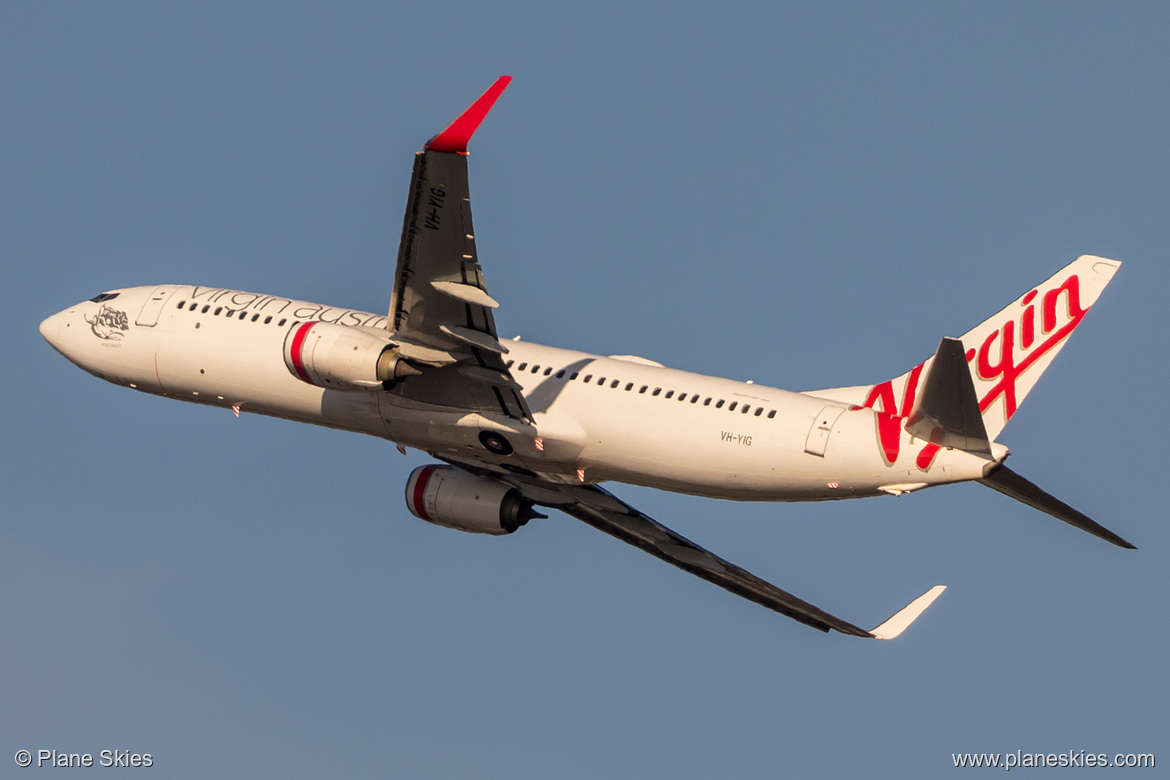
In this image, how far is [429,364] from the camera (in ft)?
145

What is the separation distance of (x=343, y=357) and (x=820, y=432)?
1157 cm

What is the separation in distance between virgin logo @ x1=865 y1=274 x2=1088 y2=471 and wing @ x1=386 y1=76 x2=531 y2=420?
366 inches

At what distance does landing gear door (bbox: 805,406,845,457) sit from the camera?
42.6 metres

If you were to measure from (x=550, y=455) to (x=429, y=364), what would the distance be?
3.95 m

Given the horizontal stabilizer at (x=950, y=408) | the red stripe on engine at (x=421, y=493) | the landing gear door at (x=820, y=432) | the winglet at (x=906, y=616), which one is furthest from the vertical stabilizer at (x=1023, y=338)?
the red stripe on engine at (x=421, y=493)

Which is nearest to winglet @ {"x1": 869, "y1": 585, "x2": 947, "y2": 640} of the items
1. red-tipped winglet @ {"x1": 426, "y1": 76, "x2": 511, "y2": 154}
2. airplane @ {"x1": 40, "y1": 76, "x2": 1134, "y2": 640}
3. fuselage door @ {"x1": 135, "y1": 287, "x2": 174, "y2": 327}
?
airplane @ {"x1": 40, "y1": 76, "x2": 1134, "y2": 640}

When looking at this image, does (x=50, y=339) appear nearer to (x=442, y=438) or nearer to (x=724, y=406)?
(x=442, y=438)

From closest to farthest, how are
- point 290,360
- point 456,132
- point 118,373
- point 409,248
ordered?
point 456,132, point 409,248, point 290,360, point 118,373

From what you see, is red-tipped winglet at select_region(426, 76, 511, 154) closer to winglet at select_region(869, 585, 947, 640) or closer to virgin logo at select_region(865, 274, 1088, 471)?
virgin logo at select_region(865, 274, 1088, 471)

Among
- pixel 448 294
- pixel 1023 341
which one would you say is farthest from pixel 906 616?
pixel 448 294

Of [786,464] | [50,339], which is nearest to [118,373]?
[50,339]

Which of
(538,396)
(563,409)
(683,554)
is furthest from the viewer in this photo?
(683,554)

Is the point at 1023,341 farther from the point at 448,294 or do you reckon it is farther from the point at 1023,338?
the point at 448,294

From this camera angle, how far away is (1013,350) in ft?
137
